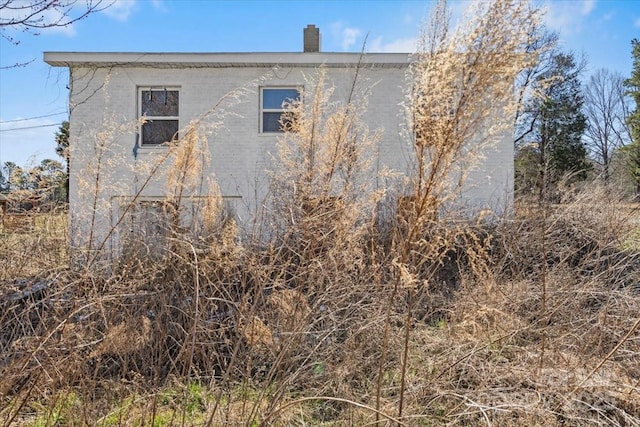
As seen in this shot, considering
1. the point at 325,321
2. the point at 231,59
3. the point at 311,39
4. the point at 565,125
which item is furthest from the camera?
the point at 565,125

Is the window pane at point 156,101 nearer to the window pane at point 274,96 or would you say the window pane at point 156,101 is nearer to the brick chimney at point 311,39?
the window pane at point 274,96

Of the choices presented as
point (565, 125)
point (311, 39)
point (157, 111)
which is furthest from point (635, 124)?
point (157, 111)

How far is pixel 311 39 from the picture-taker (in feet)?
37.1

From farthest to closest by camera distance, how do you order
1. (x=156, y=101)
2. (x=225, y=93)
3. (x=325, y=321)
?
(x=156, y=101) → (x=225, y=93) → (x=325, y=321)

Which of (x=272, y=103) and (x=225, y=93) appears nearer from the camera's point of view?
(x=225, y=93)

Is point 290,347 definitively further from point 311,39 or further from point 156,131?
point 311,39

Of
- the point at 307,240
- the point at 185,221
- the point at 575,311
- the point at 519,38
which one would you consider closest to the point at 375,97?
the point at 185,221

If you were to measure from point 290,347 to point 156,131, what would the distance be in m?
9.79

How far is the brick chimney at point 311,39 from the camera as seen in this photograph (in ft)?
37.1

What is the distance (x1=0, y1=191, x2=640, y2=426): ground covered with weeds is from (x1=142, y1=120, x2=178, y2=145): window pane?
23.2 feet

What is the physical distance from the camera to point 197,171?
525cm

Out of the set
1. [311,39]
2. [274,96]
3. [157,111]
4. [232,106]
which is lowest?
[157,111]

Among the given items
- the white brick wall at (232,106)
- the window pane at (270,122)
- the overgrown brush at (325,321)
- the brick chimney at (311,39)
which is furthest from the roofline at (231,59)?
the overgrown brush at (325,321)

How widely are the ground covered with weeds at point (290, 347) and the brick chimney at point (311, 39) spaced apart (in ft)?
28.3
